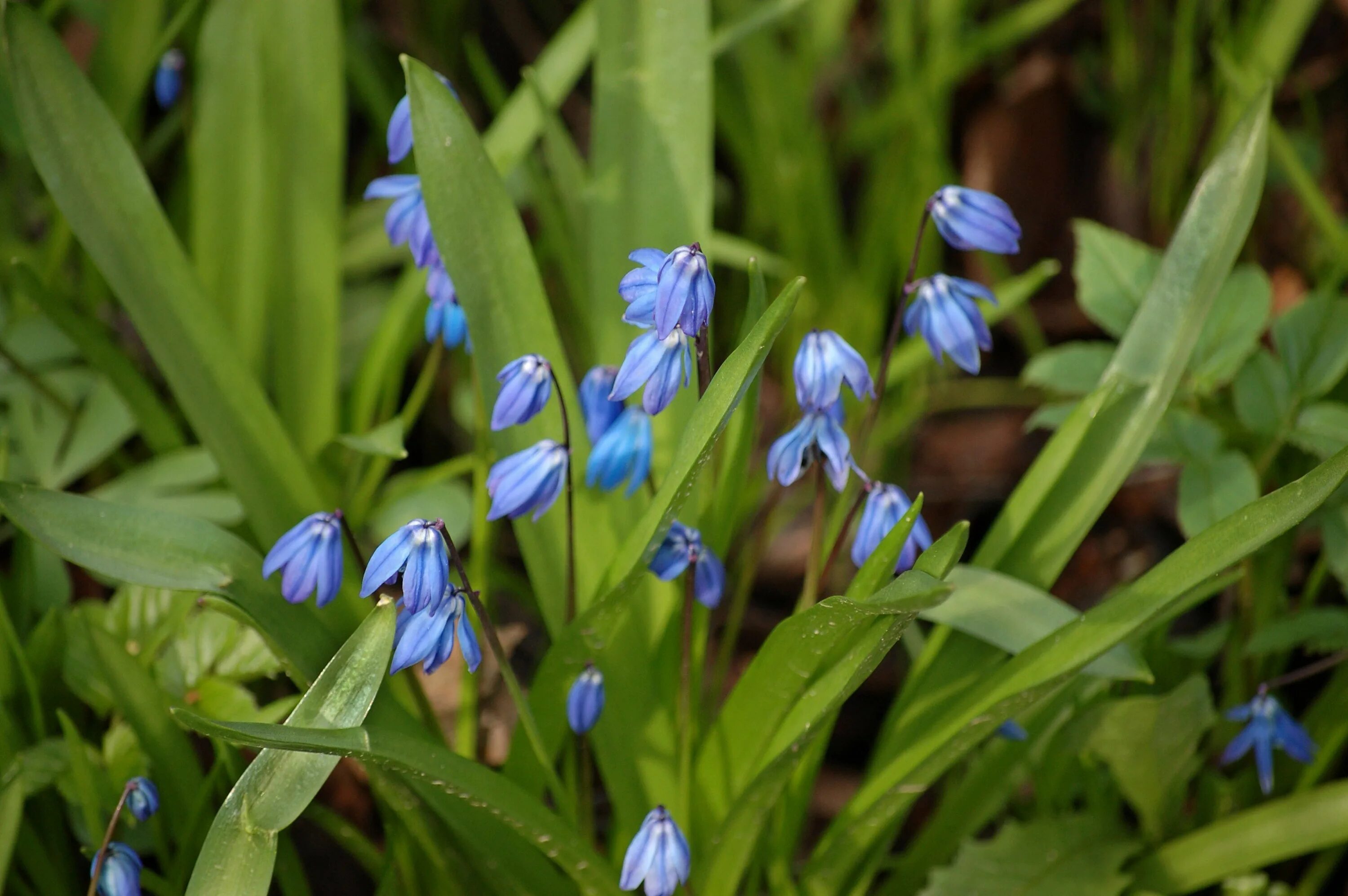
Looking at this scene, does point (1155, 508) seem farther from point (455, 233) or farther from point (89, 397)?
point (89, 397)

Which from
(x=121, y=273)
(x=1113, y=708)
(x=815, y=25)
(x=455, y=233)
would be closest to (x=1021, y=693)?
(x=1113, y=708)

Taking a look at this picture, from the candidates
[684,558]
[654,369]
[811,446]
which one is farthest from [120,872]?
[811,446]

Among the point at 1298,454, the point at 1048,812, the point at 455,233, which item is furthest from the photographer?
the point at 1298,454

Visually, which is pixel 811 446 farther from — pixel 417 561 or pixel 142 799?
pixel 142 799

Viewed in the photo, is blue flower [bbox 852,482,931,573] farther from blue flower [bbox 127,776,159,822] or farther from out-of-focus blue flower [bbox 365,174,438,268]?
blue flower [bbox 127,776,159,822]

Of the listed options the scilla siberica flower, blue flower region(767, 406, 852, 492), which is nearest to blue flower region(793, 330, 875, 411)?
blue flower region(767, 406, 852, 492)

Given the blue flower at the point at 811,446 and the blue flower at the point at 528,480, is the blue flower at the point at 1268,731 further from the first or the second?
the blue flower at the point at 528,480
